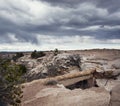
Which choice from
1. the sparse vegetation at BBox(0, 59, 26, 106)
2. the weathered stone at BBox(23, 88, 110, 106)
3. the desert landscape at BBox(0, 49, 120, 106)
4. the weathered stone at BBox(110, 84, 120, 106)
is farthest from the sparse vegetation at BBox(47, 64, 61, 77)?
the weathered stone at BBox(110, 84, 120, 106)

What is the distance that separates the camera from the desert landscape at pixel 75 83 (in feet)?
55.2

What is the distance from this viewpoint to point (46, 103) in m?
17.4

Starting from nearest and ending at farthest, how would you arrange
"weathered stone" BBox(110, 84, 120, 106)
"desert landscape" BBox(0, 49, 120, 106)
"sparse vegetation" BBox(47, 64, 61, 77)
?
"weathered stone" BBox(110, 84, 120, 106) → "desert landscape" BBox(0, 49, 120, 106) → "sparse vegetation" BBox(47, 64, 61, 77)

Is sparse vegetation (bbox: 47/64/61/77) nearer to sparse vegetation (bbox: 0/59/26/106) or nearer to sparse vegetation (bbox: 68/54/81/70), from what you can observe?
sparse vegetation (bbox: 68/54/81/70)

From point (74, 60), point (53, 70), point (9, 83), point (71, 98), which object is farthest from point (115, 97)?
point (74, 60)

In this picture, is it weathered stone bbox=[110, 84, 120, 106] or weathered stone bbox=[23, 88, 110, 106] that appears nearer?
weathered stone bbox=[110, 84, 120, 106]

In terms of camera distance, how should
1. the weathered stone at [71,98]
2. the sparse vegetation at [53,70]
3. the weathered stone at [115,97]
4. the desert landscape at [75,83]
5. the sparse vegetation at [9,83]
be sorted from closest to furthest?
the weathered stone at [115,97]
the weathered stone at [71,98]
the desert landscape at [75,83]
the sparse vegetation at [9,83]
the sparse vegetation at [53,70]

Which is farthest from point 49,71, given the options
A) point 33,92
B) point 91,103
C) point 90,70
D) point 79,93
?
point 91,103

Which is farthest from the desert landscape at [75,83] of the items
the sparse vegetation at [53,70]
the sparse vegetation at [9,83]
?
the sparse vegetation at [9,83]

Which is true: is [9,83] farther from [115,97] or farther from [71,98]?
[115,97]

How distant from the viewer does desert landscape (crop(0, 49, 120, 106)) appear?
1683 cm

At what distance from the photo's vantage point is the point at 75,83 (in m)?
29.2

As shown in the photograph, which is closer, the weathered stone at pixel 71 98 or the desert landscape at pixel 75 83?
the weathered stone at pixel 71 98

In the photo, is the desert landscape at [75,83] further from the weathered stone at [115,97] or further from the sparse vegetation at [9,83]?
the sparse vegetation at [9,83]
